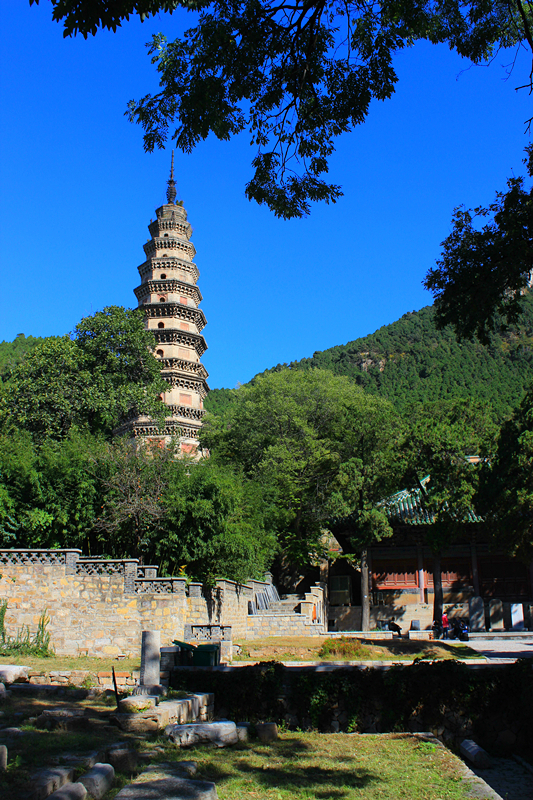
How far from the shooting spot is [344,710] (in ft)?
35.4

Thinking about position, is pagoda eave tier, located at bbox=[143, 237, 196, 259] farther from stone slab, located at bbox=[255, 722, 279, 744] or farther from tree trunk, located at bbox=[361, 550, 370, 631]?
stone slab, located at bbox=[255, 722, 279, 744]

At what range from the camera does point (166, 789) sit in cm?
548

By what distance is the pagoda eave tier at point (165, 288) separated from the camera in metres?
38.4

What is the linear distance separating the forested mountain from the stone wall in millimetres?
50661

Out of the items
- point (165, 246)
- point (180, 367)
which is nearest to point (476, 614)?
point (180, 367)

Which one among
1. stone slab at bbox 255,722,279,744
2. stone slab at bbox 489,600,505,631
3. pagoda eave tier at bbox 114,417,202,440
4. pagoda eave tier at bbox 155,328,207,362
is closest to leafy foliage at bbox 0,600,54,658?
stone slab at bbox 255,722,279,744

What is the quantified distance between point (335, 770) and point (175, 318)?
107 feet

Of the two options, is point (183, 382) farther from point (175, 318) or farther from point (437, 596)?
point (437, 596)

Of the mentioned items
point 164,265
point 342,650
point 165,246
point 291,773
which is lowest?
point 342,650

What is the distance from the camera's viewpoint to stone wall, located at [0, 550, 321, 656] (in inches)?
671

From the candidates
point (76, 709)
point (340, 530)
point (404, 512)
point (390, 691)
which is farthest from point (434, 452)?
point (76, 709)

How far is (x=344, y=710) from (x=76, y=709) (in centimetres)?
463

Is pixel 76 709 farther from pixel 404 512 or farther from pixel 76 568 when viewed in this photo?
pixel 404 512

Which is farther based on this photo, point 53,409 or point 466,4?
point 53,409
